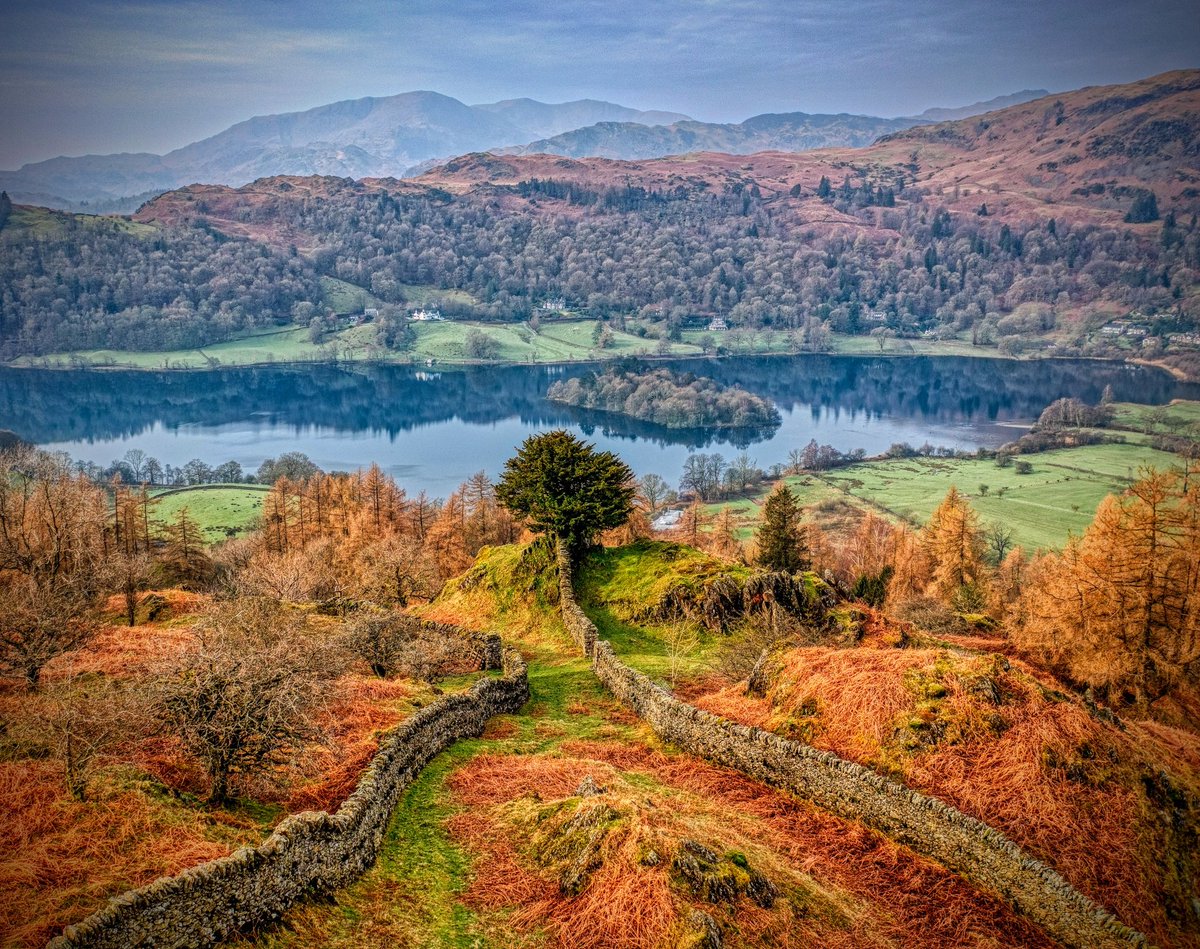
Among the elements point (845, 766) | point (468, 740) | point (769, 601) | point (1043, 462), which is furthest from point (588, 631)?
point (1043, 462)

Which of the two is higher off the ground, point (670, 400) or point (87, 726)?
point (87, 726)

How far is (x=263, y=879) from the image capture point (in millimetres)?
11438

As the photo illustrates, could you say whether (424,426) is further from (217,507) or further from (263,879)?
(263,879)

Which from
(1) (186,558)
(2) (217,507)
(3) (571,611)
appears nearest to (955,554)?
(3) (571,611)

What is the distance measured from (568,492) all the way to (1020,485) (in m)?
90.1

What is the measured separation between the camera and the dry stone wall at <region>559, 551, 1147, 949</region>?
13.4 meters

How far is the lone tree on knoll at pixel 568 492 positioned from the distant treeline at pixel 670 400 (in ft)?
436

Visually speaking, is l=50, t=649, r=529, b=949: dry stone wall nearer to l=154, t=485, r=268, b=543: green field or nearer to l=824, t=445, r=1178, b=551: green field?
l=154, t=485, r=268, b=543: green field

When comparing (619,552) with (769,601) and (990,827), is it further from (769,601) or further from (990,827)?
(990,827)

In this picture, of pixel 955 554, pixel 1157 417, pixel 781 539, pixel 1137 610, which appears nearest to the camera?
pixel 1137 610

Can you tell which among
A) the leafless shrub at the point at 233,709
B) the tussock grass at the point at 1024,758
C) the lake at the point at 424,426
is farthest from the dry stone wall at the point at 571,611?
the lake at the point at 424,426

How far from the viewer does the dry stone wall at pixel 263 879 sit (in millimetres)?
9602

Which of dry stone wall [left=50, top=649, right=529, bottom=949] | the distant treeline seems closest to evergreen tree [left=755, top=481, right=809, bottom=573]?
dry stone wall [left=50, top=649, right=529, bottom=949]

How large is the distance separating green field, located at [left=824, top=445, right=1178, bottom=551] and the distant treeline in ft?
155
